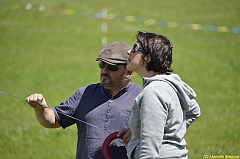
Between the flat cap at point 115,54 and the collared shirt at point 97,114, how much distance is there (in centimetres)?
25

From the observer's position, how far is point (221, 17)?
73.0 ft

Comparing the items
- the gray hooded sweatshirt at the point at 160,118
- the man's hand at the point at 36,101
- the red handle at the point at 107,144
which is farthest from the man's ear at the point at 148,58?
the man's hand at the point at 36,101

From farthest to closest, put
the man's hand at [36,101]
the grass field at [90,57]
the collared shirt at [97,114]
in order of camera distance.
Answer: the grass field at [90,57], the collared shirt at [97,114], the man's hand at [36,101]

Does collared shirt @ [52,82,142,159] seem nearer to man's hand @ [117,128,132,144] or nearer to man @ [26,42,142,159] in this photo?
man @ [26,42,142,159]

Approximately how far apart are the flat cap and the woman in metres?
0.86

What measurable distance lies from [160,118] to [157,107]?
0.07 m

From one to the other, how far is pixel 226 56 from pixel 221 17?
19.9 ft

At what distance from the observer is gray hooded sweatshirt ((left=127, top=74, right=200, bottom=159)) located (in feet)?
12.0

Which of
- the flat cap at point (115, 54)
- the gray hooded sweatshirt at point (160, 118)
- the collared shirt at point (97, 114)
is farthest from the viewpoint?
the flat cap at point (115, 54)

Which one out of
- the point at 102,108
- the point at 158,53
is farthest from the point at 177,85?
the point at 102,108

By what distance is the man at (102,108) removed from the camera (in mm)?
4793

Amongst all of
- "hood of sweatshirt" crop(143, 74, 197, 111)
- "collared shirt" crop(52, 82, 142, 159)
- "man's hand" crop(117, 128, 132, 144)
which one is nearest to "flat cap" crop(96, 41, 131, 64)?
"collared shirt" crop(52, 82, 142, 159)

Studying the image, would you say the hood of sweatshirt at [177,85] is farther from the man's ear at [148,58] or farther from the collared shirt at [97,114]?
the collared shirt at [97,114]

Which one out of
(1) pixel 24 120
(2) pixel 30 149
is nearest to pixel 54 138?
(2) pixel 30 149
